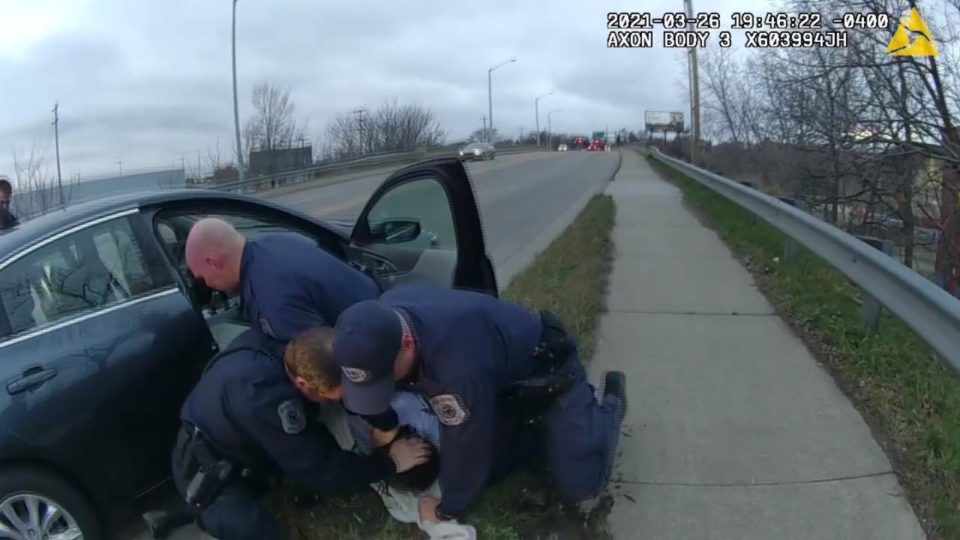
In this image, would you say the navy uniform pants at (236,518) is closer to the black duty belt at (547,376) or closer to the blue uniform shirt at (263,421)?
Answer: the blue uniform shirt at (263,421)

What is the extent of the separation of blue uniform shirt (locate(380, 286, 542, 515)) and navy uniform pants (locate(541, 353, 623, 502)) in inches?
10.9

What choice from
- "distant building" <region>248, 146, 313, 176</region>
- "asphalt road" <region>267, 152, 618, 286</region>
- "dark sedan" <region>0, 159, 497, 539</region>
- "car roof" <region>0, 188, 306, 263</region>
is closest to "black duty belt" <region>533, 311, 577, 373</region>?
"dark sedan" <region>0, 159, 497, 539</region>

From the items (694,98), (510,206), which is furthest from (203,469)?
(694,98)

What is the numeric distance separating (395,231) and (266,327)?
191 cm

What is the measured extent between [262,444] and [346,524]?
589 millimetres

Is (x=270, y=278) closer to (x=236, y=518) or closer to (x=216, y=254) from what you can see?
(x=216, y=254)

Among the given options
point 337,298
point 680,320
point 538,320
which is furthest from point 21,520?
point 680,320

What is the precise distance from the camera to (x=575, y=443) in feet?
10.1

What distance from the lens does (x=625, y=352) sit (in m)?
5.31

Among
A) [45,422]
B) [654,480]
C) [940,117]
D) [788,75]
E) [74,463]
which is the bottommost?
[654,480]

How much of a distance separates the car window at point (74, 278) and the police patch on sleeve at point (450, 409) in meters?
1.62

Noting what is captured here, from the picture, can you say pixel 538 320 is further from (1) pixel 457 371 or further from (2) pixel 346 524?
(2) pixel 346 524

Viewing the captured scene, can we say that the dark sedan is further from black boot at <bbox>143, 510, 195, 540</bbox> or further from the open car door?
the open car door

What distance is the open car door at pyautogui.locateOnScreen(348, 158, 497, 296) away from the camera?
14.7 feet
